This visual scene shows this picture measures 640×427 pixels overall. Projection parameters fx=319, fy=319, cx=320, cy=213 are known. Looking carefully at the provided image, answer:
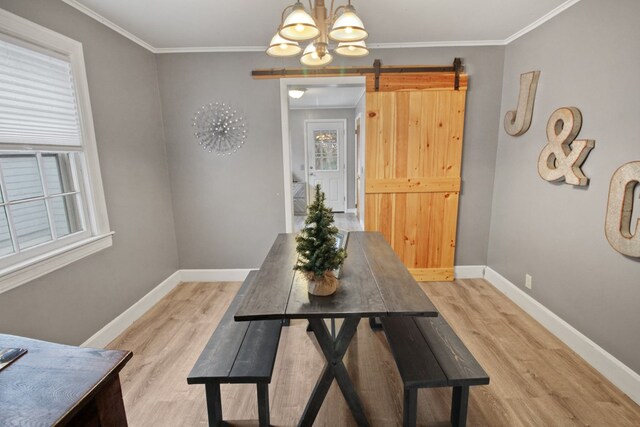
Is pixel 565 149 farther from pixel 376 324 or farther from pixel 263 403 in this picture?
pixel 263 403

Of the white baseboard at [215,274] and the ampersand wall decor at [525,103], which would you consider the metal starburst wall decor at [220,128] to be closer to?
the white baseboard at [215,274]

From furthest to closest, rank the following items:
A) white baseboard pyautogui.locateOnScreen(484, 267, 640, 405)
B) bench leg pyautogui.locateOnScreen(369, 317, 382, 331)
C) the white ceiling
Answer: the white ceiling, bench leg pyautogui.locateOnScreen(369, 317, 382, 331), white baseboard pyautogui.locateOnScreen(484, 267, 640, 405)

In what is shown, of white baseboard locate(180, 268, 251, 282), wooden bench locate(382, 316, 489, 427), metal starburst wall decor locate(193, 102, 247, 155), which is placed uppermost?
→ metal starburst wall decor locate(193, 102, 247, 155)

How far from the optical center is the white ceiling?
16.6ft

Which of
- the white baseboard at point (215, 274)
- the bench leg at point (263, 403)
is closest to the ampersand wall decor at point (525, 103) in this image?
the bench leg at point (263, 403)

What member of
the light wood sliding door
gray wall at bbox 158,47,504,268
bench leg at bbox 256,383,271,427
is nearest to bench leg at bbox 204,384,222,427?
bench leg at bbox 256,383,271,427

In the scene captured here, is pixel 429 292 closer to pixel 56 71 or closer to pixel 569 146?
pixel 569 146

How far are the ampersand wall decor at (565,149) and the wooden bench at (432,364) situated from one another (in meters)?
1.45

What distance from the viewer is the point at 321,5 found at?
156 cm

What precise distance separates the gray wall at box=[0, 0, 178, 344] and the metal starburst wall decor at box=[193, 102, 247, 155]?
1.32 feet

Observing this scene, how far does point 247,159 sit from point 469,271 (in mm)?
2678

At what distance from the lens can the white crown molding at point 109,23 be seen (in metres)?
2.15

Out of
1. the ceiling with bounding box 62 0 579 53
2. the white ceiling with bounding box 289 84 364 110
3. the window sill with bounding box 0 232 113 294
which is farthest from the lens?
the white ceiling with bounding box 289 84 364 110

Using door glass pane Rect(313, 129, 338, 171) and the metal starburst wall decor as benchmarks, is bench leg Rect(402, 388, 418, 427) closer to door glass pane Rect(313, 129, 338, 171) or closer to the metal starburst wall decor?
the metal starburst wall decor
